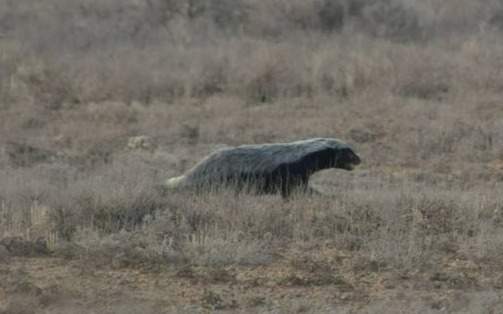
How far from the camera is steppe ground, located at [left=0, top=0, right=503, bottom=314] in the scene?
6625mm

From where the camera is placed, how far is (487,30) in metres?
24.0

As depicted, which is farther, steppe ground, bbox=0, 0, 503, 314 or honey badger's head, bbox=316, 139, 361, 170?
honey badger's head, bbox=316, 139, 361, 170

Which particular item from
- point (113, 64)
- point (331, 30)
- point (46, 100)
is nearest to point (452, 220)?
point (46, 100)

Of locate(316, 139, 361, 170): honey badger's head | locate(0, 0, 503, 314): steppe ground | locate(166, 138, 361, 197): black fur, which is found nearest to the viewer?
locate(0, 0, 503, 314): steppe ground

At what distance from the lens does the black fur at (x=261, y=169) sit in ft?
31.0

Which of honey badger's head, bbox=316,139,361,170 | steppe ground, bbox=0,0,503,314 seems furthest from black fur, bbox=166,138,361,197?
steppe ground, bbox=0,0,503,314

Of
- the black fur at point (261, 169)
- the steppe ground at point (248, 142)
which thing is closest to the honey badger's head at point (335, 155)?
the black fur at point (261, 169)

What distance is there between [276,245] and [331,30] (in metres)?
16.8

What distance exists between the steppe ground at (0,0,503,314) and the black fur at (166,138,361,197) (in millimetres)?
463

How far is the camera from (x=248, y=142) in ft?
47.7

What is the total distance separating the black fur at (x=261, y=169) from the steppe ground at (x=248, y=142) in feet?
1.52

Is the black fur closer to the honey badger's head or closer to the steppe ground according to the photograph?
the honey badger's head

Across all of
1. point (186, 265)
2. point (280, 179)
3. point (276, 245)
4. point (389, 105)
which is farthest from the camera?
point (389, 105)

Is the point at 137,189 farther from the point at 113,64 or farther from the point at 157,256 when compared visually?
the point at 113,64
